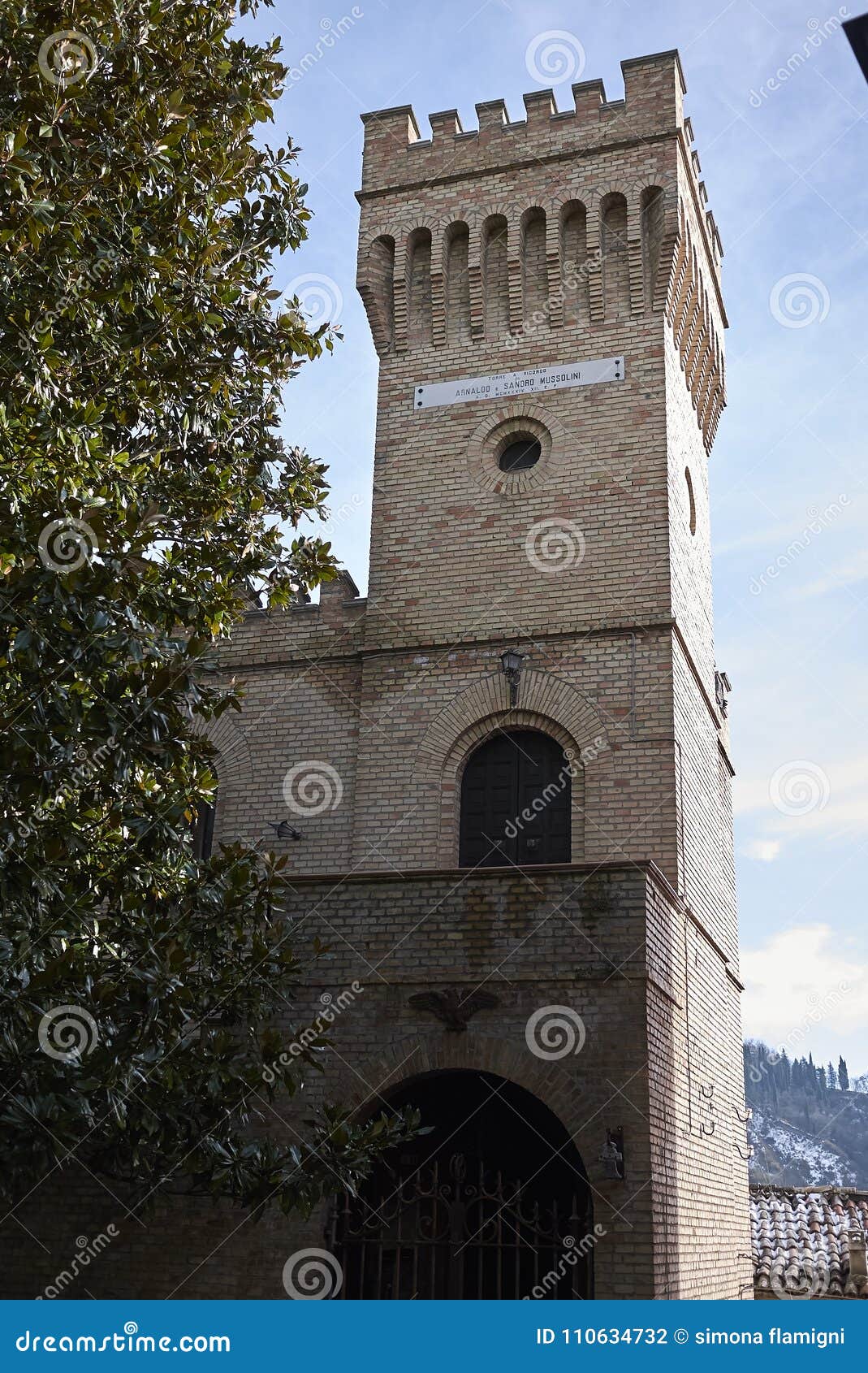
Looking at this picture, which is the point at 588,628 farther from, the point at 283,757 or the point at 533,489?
the point at 283,757

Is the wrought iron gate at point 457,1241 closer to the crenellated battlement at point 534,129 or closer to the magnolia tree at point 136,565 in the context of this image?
the magnolia tree at point 136,565

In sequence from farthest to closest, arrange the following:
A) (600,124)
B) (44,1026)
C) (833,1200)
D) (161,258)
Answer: (833,1200), (600,124), (161,258), (44,1026)

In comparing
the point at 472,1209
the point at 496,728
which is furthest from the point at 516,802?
the point at 472,1209

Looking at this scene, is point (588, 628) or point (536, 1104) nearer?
point (536, 1104)

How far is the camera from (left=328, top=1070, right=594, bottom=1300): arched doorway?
9547mm

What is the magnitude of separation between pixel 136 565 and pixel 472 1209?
6.32 m

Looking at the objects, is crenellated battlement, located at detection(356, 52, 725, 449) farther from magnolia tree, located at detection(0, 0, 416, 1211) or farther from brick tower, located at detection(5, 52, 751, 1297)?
magnolia tree, located at detection(0, 0, 416, 1211)

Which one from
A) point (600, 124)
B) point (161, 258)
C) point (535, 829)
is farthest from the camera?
point (600, 124)

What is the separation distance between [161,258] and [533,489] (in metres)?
6.82

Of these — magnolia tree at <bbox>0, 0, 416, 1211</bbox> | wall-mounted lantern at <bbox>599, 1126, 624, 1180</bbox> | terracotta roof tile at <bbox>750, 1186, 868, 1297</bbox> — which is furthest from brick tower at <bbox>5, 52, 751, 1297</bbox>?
terracotta roof tile at <bbox>750, 1186, 868, 1297</bbox>

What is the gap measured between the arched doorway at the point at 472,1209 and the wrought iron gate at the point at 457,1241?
1 cm

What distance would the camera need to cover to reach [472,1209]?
10.8 m

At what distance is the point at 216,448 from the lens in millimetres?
9422

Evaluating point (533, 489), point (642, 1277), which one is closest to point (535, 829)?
point (533, 489)
